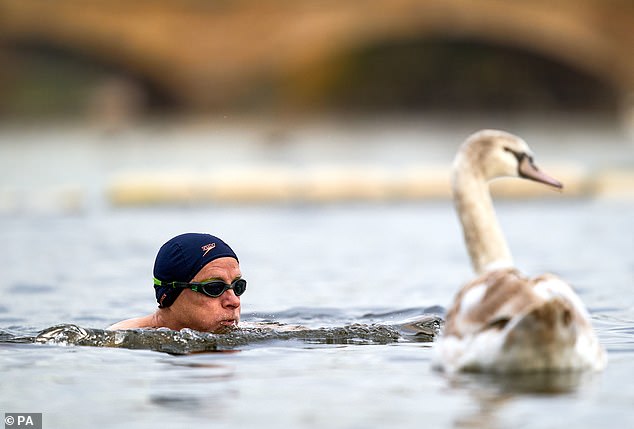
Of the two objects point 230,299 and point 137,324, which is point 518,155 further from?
point 137,324

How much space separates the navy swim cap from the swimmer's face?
1.8 inches

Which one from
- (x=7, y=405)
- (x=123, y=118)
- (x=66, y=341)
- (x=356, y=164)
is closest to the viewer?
(x=7, y=405)

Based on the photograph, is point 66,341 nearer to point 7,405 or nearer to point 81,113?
point 7,405

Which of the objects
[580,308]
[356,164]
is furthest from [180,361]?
[356,164]

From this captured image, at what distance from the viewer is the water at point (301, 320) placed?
664 cm

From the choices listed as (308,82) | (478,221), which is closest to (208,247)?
(478,221)

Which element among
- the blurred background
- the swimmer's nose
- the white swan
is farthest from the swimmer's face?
the blurred background

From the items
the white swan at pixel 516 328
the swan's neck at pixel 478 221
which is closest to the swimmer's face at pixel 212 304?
the swan's neck at pixel 478 221

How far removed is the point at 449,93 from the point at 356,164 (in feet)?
120

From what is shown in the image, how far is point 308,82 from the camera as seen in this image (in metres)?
56.6

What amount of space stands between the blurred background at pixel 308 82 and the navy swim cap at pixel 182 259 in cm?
2300

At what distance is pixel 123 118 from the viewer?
52469 millimetres

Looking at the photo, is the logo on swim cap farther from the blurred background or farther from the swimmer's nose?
the blurred background

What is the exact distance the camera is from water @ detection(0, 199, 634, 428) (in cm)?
664
